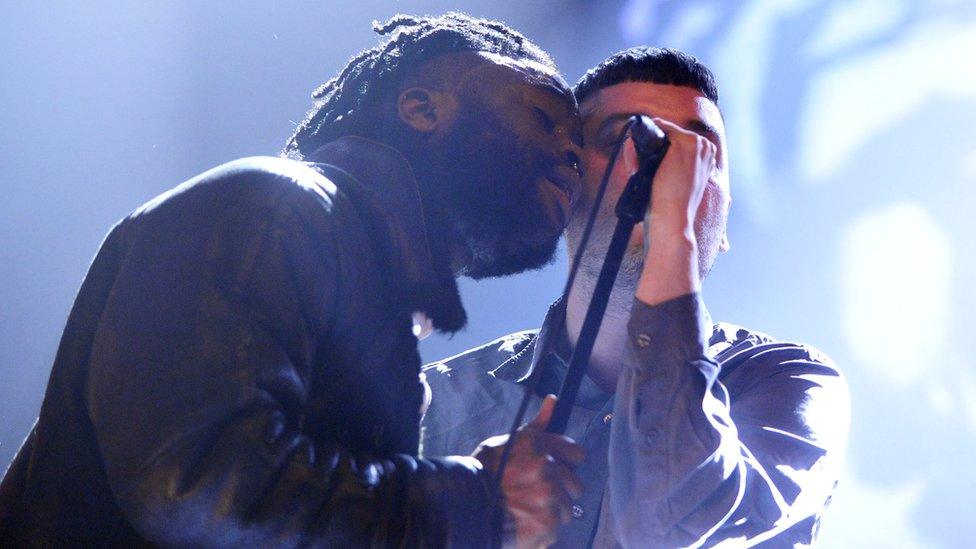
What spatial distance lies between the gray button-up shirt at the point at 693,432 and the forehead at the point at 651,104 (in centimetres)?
55

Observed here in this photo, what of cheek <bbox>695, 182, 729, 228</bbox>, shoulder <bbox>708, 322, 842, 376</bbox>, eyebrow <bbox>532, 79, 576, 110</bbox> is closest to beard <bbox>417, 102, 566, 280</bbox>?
eyebrow <bbox>532, 79, 576, 110</bbox>

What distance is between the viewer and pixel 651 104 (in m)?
2.33


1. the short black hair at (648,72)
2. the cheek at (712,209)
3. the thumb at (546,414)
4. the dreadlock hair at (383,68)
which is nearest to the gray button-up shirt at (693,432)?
the thumb at (546,414)

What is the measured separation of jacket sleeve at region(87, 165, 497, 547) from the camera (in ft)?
2.94

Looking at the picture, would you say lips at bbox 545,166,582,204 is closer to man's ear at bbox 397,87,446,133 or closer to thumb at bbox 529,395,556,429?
man's ear at bbox 397,87,446,133

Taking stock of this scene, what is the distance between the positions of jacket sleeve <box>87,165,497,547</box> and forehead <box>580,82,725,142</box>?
1369mm

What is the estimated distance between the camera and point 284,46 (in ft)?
10.4

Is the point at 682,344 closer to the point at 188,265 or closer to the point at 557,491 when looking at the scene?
the point at 557,491

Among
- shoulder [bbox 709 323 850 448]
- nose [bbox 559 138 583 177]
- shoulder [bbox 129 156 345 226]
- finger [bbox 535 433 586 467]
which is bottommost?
shoulder [bbox 709 323 850 448]

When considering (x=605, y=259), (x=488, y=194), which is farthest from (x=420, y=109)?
(x=605, y=259)

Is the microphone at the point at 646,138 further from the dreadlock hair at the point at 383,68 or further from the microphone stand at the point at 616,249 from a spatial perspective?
the dreadlock hair at the point at 383,68

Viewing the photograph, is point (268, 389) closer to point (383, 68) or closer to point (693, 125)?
point (383, 68)

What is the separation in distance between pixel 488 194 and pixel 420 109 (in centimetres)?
17

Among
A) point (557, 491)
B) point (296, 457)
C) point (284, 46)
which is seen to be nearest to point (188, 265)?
point (296, 457)
